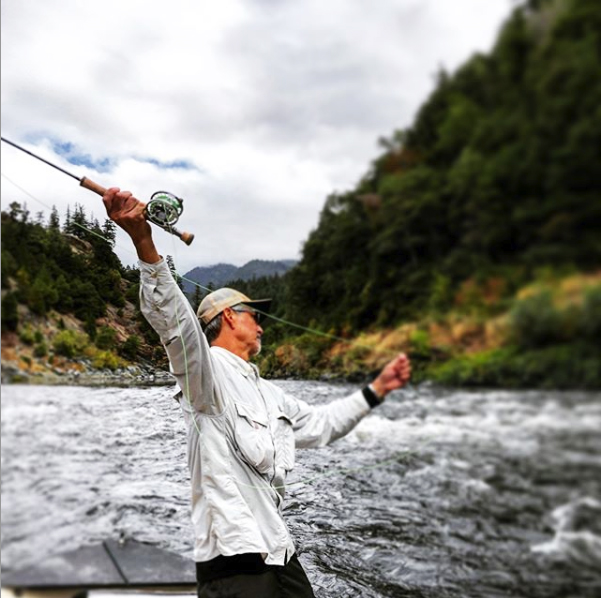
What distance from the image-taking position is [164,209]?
2.41 metres

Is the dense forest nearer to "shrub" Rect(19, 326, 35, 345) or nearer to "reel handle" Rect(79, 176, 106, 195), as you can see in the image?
"shrub" Rect(19, 326, 35, 345)

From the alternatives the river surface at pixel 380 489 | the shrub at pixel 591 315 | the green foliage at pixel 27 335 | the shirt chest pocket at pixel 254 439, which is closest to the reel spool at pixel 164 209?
the shirt chest pocket at pixel 254 439

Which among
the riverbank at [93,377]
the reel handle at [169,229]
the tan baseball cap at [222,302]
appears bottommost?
the riverbank at [93,377]

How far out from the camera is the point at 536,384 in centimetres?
181

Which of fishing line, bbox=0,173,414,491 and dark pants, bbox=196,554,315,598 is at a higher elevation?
fishing line, bbox=0,173,414,491

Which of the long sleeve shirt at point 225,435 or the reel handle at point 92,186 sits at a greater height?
the reel handle at point 92,186

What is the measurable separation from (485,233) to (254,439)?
1.12 metres

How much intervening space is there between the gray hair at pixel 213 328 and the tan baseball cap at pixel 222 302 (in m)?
0.02

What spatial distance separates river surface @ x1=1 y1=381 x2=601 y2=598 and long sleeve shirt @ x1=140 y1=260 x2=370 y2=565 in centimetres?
38

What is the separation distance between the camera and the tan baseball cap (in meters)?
2.76

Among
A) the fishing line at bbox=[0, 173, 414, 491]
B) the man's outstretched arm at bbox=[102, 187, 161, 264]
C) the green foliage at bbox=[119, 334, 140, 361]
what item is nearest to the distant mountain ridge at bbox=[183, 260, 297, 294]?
the fishing line at bbox=[0, 173, 414, 491]

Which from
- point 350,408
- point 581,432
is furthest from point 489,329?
point 350,408

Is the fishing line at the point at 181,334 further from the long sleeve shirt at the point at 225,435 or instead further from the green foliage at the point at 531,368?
the green foliage at the point at 531,368

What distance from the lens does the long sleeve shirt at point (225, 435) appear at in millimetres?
2303
